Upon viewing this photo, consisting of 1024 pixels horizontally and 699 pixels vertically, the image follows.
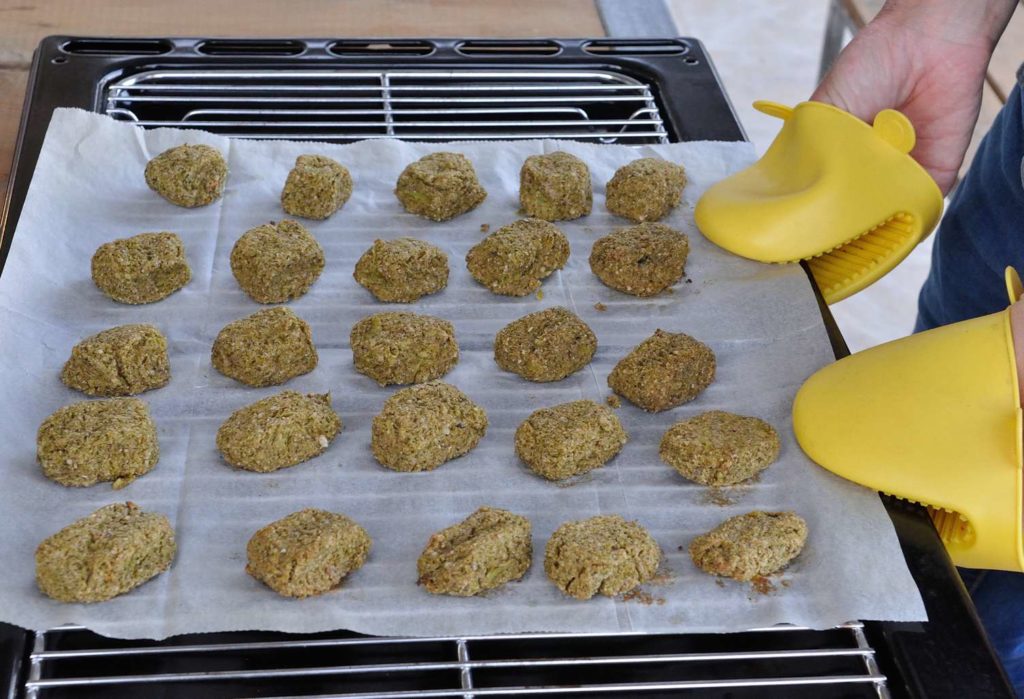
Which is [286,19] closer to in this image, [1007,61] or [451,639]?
[451,639]

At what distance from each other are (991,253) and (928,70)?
1.15 feet

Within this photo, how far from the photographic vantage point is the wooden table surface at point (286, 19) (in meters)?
2.53

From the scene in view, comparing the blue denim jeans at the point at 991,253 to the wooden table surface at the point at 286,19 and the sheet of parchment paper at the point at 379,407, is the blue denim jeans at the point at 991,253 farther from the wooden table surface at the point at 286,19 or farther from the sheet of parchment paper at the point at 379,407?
the wooden table surface at the point at 286,19

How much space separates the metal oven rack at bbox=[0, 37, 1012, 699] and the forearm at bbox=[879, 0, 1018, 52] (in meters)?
0.44

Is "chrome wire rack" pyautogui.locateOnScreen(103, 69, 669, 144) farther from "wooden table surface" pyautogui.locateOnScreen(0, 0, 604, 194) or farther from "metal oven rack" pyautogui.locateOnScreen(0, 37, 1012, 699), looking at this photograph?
"wooden table surface" pyautogui.locateOnScreen(0, 0, 604, 194)

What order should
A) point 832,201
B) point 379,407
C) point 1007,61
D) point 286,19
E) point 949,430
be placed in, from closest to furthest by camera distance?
point 949,430 < point 379,407 < point 832,201 < point 286,19 < point 1007,61

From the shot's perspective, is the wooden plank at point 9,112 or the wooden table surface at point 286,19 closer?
the wooden plank at point 9,112

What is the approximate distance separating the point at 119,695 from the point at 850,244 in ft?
4.71

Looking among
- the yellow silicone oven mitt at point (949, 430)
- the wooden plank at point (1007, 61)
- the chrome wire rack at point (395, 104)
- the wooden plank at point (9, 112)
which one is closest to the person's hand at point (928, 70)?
the chrome wire rack at point (395, 104)

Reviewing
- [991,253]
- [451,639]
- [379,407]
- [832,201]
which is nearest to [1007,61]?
[991,253]

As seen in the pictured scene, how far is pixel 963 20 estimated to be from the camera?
6.59 feet

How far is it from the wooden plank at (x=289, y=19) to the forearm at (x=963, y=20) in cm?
79

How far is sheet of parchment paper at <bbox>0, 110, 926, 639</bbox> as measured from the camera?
144cm

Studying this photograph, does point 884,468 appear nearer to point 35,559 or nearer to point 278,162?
point 35,559
